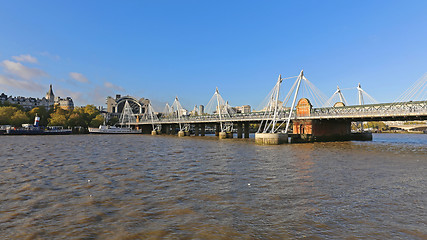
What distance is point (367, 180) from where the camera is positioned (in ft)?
58.8

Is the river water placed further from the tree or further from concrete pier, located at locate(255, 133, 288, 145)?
the tree

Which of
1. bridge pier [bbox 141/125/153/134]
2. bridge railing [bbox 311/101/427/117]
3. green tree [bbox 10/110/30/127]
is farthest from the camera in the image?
bridge pier [bbox 141/125/153/134]

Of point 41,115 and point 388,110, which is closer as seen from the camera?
point 388,110

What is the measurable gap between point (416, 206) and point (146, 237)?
12320 mm

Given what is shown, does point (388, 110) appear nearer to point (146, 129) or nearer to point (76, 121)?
point (146, 129)

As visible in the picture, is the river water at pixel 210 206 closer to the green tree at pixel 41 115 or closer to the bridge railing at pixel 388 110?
the bridge railing at pixel 388 110

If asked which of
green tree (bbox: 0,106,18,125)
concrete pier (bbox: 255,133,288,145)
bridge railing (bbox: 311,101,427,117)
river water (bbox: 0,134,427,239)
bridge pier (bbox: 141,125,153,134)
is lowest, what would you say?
river water (bbox: 0,134,427,239)

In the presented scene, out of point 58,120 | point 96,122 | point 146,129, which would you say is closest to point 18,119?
point 58,120

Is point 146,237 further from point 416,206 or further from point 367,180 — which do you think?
point 367,180

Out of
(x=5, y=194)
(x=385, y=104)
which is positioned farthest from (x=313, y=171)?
(x=385, y=104)

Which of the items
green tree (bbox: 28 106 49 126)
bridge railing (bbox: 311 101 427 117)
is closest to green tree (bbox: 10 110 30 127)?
green tree (bbox: 28 106 49 126)

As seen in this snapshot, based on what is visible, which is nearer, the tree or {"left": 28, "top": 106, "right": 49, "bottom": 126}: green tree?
the tree

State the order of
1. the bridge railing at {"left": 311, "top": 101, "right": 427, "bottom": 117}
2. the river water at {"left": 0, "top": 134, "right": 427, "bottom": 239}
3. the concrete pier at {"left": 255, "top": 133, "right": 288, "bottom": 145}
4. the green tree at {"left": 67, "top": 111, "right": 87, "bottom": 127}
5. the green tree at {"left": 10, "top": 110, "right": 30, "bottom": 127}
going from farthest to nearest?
the green tree at {"left": 67, "top": 111, "right": 87, "bottom": 127}, the green tree at {"left": 10, "top": 110, "right": 30, "bottom": 127}, the concrete pier at {"left": 255, "top": 133, "right": 288, "bottom": 145}, the bridge railing at {"left": 311, "top": 101, "right": 427, "bottom": 117}, the river water at {"left": 0, "top": 134, "right": 427, "bottom": 239}

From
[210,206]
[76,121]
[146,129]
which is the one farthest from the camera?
[146,129]
